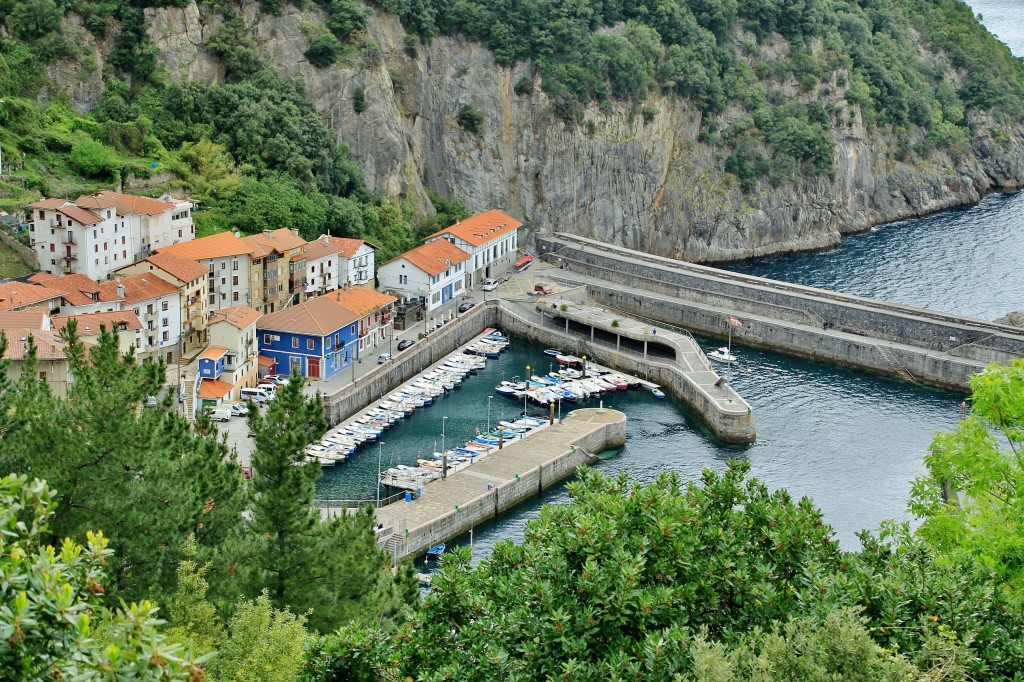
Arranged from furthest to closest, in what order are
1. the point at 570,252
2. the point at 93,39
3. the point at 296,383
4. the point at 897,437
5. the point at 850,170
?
the point at 850,170
the point at 570,252
the point at 93,39
the point at 897,437
the point at 296,383

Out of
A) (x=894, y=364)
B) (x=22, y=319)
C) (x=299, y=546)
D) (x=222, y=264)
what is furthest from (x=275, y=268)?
Result: (x=299, y=546)

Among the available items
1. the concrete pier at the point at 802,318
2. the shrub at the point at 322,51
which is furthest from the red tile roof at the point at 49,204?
the concrete pier at the point at 802,318

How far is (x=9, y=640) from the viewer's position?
37.6ft

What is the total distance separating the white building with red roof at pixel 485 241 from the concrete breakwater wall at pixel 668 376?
6.11 metres

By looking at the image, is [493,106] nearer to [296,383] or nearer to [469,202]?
[469,202]

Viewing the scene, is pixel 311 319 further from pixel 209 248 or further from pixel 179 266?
pixel 179 266

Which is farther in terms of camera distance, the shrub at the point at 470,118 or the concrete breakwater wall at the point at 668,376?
the shrub at the point at 470,118

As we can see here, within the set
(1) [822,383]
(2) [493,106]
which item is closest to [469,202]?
(2) [493,106]

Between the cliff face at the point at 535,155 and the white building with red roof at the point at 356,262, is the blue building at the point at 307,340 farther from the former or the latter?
the cliff face at the point at 535,155

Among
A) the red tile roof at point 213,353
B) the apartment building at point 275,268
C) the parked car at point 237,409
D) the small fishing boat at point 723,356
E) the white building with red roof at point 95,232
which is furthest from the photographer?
the small fishing boat at point 723,356

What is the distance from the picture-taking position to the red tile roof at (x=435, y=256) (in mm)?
74562

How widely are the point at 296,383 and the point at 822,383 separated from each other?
45271 mm

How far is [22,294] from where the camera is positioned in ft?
184

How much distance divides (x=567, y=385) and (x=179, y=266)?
20.4 meters
